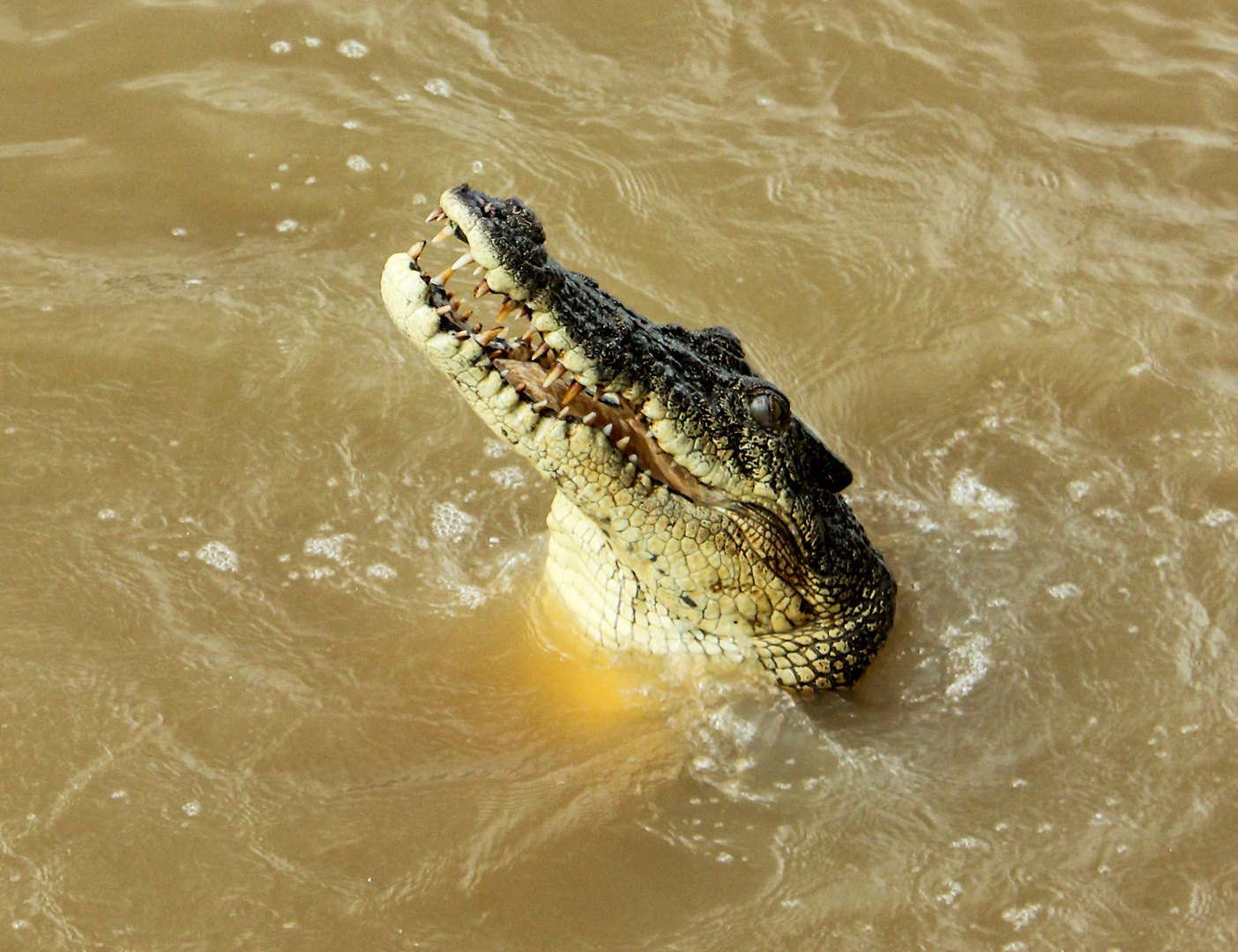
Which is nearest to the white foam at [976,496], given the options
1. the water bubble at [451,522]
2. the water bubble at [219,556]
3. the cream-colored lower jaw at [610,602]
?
the cream-colored lower jaw at [610,602]

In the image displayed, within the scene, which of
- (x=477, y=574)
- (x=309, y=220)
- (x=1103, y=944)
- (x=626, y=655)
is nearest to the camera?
(x=1103, y=944)

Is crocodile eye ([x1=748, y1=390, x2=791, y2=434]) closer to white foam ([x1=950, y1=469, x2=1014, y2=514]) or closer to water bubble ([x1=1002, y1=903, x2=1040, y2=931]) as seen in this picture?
water bubble ([x1=1002, y1=903, x2=1040, y2=931])

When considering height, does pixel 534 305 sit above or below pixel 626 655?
above

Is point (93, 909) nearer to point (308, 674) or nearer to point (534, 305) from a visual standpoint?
point (308, 674)

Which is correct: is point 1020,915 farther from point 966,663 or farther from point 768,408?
point 768,408

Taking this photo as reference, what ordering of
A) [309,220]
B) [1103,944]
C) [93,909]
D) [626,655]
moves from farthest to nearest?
[309,220], [626,655], [1103,944], [93,909]

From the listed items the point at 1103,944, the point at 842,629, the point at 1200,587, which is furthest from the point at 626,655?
the point at 1200,587

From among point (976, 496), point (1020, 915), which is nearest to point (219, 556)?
point (1020, 915)
